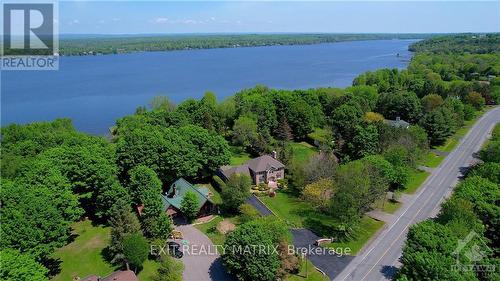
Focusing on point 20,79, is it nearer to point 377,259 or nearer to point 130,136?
point 130,136

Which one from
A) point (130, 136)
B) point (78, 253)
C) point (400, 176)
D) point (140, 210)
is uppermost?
point (130, 136)

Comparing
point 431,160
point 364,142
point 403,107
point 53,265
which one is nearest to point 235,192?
point 53,265

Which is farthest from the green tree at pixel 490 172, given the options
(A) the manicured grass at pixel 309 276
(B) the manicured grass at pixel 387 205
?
(A) the manicured grass at pixel 309 276

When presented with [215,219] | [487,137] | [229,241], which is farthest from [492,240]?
[487,137]

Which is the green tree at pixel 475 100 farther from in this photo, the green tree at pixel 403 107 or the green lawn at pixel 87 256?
the green lawn at pixel 87 256

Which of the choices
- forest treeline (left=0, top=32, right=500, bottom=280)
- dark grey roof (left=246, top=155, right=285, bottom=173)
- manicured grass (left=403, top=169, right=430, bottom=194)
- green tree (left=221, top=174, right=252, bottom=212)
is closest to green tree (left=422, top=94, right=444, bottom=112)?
forest treeline (left=0, top=32, right=500, bottom=280)

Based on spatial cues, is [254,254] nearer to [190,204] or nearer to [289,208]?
[190,204]
